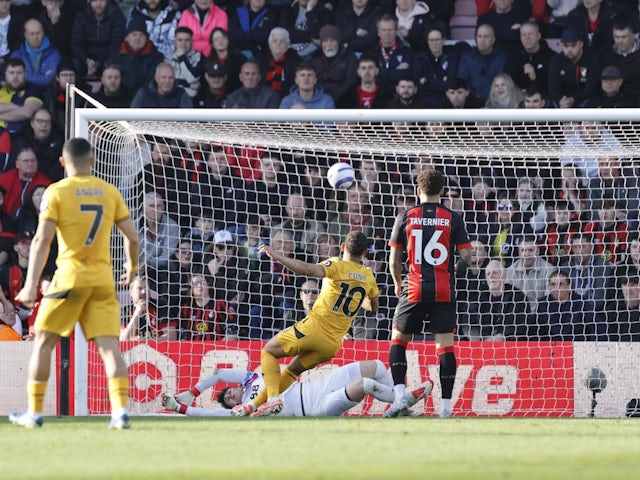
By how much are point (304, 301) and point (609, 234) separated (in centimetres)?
336

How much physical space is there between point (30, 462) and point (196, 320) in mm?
6359

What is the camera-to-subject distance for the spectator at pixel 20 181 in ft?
45.0

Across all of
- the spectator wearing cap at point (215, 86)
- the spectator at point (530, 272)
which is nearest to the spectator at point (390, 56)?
the spectator wearing cap at point (215, 86)

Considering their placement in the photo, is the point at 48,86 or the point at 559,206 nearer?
the point at 559,206

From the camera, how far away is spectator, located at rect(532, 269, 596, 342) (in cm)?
1212

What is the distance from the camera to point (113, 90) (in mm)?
14273

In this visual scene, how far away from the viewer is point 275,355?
9.93m

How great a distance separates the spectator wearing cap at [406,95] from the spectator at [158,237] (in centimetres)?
314

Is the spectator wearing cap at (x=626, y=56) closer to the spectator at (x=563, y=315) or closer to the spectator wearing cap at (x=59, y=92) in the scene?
the spectator at (x=563, y=315)

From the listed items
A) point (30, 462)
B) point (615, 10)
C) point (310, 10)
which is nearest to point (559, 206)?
point (615, 10)

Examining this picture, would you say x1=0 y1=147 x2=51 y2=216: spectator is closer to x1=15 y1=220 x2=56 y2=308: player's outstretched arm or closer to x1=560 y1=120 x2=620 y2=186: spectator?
x1=560 y1=120 x2=620 y2=186: spectator

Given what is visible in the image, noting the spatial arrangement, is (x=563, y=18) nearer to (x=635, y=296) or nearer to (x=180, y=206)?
(x=635, y=296)

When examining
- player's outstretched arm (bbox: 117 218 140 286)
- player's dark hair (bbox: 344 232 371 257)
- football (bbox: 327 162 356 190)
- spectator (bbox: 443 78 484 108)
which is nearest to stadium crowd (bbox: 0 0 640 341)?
spectator (bbox: 443 78 484 108)

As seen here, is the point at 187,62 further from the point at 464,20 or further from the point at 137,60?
the point at 464,20
